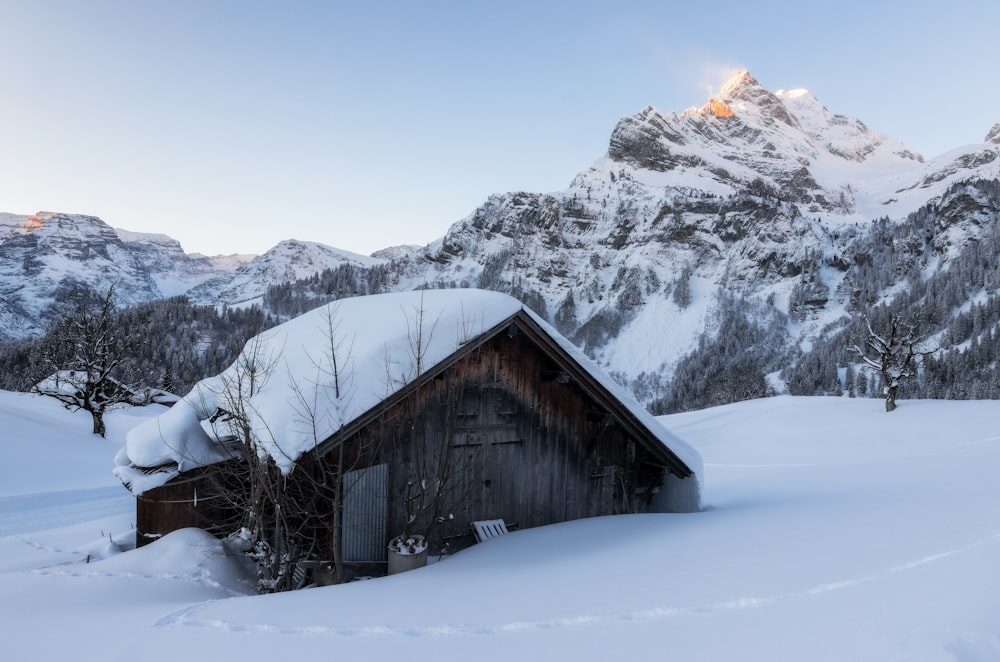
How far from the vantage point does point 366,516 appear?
861 centimetres

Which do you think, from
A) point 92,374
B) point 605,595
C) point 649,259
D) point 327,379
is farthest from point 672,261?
point 605,595

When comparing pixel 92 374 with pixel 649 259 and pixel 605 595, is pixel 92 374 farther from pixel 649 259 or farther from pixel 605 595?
pixel 649 259

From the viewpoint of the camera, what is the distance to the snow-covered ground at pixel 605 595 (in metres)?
3.82

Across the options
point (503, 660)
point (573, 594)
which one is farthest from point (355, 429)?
point (503, 660)

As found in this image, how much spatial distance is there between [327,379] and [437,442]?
223 cm

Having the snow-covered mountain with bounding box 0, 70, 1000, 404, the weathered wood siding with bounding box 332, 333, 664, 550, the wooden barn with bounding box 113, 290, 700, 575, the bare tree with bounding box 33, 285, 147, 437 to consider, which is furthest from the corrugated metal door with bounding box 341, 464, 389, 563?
the snow-covered mountain with bounding box 0, 70, 1000, 404

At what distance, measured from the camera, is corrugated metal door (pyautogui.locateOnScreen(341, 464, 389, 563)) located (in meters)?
8.45

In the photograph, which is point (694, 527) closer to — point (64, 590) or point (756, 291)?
point (64, 590)

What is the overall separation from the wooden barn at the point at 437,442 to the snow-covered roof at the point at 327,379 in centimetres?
3

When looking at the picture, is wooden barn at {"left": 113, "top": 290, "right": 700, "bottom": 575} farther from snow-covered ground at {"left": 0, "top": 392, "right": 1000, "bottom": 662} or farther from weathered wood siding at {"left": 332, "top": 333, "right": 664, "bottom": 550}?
snow-covered ground at {"left": 0, "top": 392, "right": 1000, "bottom": 662}

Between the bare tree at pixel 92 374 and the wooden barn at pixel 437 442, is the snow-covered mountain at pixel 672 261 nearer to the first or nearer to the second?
the bare tree at pixel 92 374

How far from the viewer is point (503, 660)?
380 cm

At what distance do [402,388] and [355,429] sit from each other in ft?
2.86

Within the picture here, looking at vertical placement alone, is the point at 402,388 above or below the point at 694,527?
above
